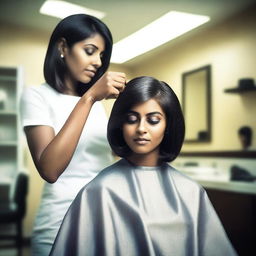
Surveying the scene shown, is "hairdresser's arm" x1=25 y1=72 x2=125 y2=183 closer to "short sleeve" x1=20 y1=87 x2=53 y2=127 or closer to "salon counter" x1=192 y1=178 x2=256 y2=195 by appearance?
"short sleeve" x1=20 y1=87 x2=53 y2=127

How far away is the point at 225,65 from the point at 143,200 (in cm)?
131

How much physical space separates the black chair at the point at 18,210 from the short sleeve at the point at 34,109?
34cm

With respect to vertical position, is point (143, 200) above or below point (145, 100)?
below

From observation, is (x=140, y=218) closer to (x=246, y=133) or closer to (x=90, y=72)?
(x=90, y=72)

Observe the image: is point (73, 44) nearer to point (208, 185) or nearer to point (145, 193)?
point (145, 193)

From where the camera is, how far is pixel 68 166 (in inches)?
36.7

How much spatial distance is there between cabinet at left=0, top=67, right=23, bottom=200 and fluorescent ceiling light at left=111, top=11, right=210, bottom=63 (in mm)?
411

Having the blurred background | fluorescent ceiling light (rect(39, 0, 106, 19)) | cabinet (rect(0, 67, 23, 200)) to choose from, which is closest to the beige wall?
the blurred background

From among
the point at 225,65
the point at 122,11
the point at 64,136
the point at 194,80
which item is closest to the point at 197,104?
the point at 194,80

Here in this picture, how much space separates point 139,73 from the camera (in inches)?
42.1

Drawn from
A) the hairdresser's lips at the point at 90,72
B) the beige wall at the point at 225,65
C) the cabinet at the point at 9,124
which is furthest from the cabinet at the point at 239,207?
the hairdresser's lips at the point at 90,72

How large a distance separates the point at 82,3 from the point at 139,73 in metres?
0.35

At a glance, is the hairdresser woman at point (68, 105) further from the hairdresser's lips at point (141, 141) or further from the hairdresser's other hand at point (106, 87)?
the hairdresser's lips at point (141, 141)

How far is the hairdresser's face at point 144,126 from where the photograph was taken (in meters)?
0.88
